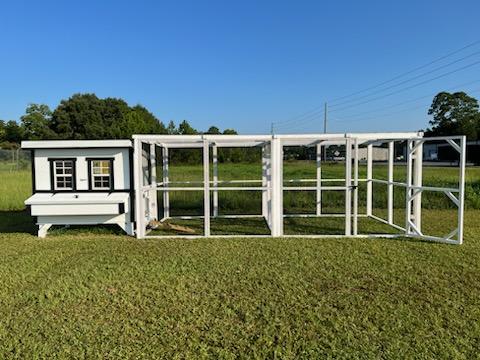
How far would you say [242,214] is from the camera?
1098 cm

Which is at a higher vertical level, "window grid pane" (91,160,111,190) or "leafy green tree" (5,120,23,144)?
"leafy green tree" (5,120,23,144)

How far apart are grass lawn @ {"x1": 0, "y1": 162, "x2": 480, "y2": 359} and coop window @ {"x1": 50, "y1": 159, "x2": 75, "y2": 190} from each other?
1.43m

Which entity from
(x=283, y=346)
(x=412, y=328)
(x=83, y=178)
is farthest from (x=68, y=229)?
(x=412, y=328)

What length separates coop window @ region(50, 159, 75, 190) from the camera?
7965mm

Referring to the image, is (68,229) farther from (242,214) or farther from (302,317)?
(302,317)

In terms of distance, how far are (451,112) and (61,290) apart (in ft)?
247

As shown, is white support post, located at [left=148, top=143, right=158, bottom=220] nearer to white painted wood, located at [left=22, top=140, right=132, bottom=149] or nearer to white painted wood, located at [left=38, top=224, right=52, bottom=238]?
white painted wood, located at [left=22, top=140, right=132, bottom=149]

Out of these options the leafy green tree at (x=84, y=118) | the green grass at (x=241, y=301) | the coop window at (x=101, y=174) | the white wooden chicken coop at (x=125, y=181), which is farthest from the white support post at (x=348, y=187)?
the leafy green tree at (x=84, y=118)

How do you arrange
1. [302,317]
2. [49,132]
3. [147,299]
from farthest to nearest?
[49,132]
[147,299]
[302,317]

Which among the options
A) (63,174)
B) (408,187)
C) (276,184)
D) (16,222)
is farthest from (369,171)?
(16,222)

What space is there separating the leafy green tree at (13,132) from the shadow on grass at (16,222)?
5021 cm

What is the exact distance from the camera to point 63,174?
26.2 ft

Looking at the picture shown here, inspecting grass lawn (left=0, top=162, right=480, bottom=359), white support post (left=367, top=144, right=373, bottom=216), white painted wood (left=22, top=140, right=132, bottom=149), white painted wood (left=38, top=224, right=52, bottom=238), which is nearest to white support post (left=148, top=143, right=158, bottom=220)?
white painted wood (left=22, top=140, right=132, bottom=149)

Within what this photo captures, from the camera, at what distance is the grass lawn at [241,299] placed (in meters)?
3.25
